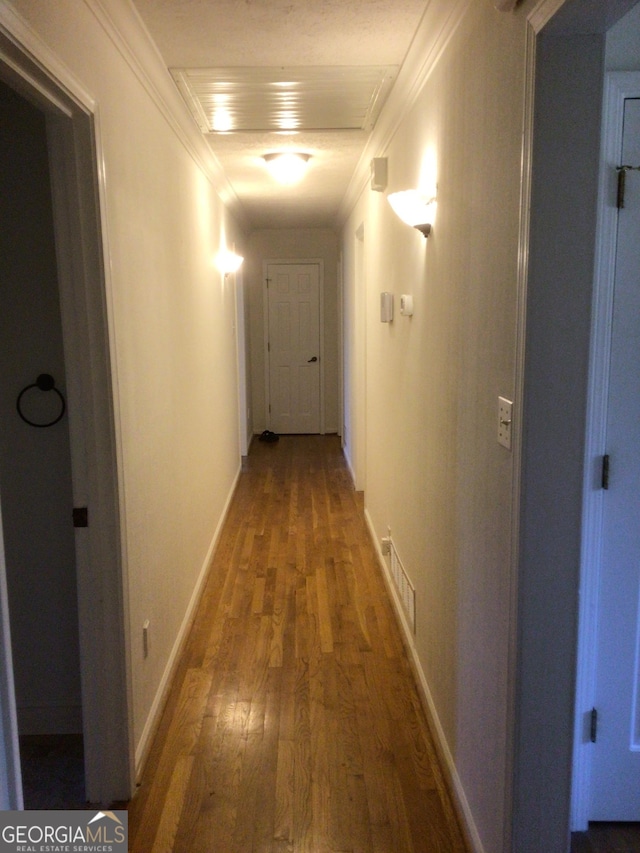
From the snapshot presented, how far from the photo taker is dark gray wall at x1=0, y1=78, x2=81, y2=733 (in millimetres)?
2205

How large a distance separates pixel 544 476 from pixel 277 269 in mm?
6708

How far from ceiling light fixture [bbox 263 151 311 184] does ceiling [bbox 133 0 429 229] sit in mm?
74

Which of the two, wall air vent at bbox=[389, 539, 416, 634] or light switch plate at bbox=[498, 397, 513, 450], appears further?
wall air vent at bbox=[389, 539, 416, 634]

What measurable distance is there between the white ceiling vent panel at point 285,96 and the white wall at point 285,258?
4275 millimetres

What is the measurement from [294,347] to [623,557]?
635cm

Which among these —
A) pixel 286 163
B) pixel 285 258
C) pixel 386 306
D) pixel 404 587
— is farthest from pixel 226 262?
pixel 404 587

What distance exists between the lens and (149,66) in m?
2.41

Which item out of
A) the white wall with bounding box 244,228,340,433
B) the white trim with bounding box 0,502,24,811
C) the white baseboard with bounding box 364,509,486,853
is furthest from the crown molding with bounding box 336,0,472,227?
the white wall with bounding box 244,228,340,433

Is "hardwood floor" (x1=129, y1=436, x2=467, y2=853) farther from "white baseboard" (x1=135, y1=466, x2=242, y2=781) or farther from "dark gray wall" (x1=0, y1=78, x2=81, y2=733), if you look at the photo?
"dark gray wall" (x1=0, y1=78, x2=81, y2=733)

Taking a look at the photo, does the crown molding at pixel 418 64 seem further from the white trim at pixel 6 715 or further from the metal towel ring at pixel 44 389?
the white trim at pixel 6 715

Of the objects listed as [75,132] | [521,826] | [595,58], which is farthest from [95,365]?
[521,826]

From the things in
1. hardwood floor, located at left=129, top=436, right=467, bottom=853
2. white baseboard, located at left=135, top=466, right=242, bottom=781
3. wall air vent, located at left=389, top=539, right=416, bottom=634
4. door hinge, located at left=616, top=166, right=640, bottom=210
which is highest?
door hinge, located at left=616, top=166, right=640, bottom=210

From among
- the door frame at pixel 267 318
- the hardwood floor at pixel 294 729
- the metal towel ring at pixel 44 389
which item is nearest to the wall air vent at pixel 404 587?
the hardwood floor at pixel 294 729

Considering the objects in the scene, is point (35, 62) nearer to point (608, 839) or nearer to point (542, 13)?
point (542, 13)
